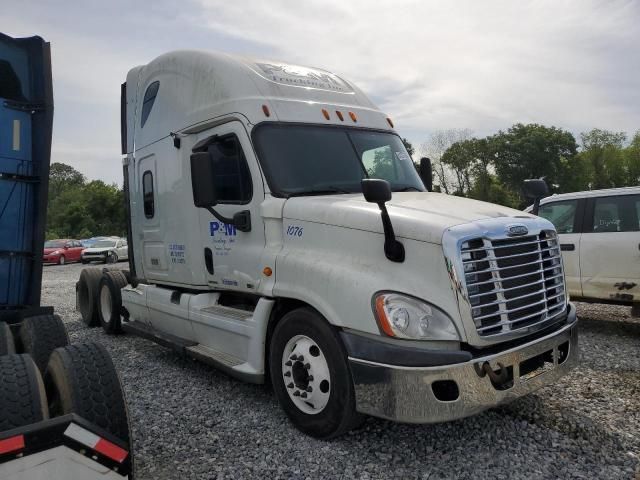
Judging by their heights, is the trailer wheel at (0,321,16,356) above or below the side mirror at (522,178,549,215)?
below

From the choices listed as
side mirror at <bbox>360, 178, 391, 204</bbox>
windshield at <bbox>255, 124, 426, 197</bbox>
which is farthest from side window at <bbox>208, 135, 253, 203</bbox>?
side mirror at <bbox>360, 178, 391, 204</bbox>

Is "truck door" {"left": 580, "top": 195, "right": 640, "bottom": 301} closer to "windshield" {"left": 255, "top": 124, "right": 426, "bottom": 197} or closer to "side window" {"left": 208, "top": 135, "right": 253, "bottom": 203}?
"windshield" {"left": 255, "top": 124, "right": 426, "bottom": 197}

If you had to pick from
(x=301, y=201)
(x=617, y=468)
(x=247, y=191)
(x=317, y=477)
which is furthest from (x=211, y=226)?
(x=617, y=468)

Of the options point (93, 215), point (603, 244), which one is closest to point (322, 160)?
point (603, 244)

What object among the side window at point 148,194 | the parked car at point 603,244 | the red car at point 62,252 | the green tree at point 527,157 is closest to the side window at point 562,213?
the parked car at point 603,244

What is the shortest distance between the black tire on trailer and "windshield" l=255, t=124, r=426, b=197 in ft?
7.12

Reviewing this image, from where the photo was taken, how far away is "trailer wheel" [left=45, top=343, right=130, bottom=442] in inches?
104

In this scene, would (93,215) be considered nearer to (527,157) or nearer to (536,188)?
(527,157)

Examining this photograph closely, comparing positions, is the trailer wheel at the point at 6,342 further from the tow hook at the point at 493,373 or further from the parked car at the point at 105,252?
the parked car at the point at 105,252

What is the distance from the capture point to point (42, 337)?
4090mm

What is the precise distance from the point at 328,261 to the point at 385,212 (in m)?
0.62

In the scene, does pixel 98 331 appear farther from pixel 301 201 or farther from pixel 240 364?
pixel 301 201

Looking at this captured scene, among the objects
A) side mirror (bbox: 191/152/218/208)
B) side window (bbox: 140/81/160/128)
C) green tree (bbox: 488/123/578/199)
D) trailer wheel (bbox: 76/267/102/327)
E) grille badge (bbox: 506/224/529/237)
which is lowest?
trailer wheel (bbox: 76/267/102/327)

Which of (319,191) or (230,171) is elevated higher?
(230,171)
